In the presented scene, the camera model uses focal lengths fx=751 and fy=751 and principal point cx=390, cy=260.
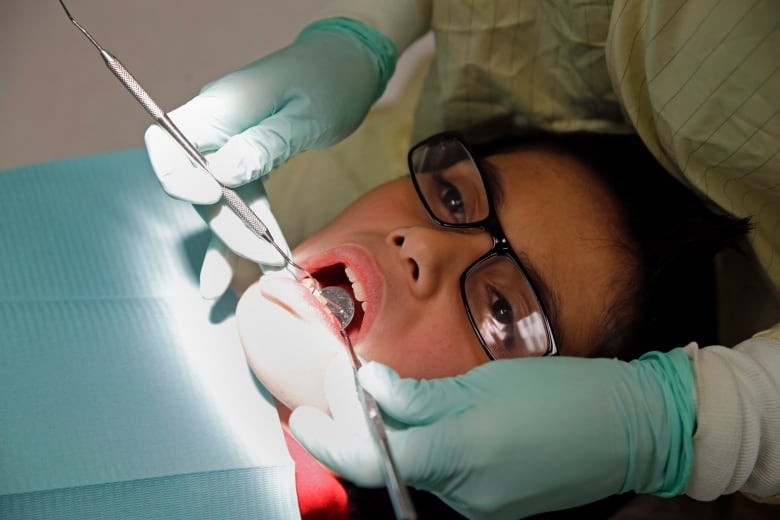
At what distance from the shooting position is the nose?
3.67 ft

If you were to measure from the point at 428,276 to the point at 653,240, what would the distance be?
0.42 meters

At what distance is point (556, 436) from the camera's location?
0.99 metres

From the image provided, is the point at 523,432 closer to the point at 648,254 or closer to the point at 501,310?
the point at 501,310

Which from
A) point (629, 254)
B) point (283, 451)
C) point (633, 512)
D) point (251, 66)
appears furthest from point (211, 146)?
point (633, 512)

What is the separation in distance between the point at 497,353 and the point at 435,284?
152 mm

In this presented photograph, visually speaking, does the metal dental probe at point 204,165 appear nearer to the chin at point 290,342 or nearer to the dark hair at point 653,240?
the chin at point 290,342

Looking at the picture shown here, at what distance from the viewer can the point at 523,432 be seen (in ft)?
3.20

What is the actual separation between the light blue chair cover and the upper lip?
0.17 m

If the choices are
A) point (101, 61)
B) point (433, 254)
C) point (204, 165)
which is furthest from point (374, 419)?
point (101, 61)

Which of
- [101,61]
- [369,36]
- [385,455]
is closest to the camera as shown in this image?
[385,455]

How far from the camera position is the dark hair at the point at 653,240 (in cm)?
124

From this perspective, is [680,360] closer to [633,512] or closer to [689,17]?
[689,17]

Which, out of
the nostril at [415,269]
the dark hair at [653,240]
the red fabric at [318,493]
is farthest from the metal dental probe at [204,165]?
the dark hair at [653,240]

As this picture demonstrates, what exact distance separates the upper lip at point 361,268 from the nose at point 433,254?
5 cm
